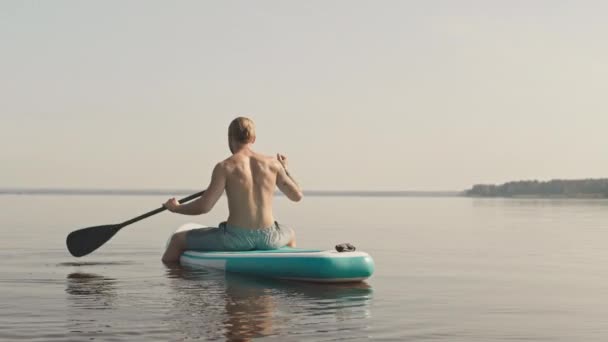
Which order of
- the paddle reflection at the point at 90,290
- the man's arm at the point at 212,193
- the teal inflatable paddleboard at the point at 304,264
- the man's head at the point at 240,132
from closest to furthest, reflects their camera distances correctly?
the paddle reflection at the point at 90,290 → the teal inflatable paddleboard at the point at 304,264 → the man's arm at the point at 212,193 → the man's head at the point at 240,132

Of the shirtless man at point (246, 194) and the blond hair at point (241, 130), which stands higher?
the blond hair at point (241, 130)

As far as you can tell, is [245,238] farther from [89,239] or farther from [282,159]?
[89,239]

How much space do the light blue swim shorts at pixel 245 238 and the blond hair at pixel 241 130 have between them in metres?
0.99

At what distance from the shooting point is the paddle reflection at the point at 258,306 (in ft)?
18.7

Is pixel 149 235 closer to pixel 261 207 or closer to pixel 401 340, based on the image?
pixel 261 207

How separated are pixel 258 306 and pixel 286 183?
262 cm

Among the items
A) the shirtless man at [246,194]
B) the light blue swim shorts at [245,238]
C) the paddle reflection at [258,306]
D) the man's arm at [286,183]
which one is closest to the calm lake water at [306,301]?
the paddle reflection at [258,306]

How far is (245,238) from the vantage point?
30.3 ft

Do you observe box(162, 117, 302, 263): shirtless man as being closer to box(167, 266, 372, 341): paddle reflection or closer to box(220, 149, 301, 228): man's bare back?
box(220, 149, 301, 228): man's bare back

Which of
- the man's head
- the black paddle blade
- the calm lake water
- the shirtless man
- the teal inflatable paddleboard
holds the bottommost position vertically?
the calm lake water

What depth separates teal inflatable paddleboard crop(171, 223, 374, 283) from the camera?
849cm

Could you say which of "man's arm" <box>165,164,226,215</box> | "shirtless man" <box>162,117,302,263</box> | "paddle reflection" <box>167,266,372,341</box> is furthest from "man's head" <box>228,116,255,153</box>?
"paddle reflection" <box>167,266,372,341</box>

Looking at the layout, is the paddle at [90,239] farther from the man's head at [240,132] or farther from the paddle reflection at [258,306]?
the man's head at [240,132]

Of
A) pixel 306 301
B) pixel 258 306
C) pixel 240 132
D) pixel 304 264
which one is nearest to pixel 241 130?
pixel 240 132
